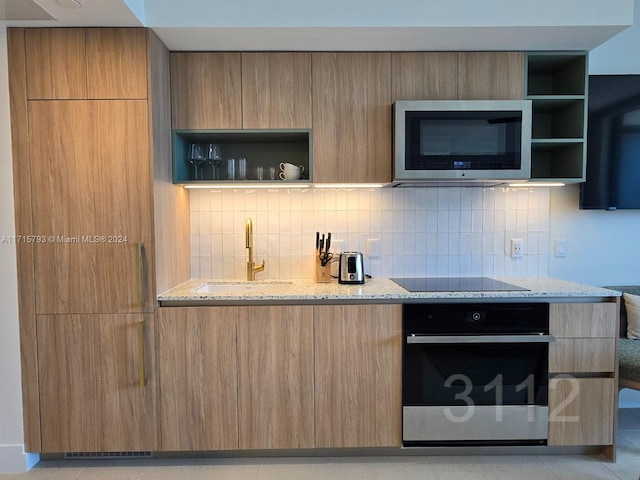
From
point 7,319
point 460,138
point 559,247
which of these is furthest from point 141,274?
point 559,247

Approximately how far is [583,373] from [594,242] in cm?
92

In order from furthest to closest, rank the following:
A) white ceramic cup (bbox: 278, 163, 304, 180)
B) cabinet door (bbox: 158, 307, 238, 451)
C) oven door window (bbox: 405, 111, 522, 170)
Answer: white ceramic cup (bbox: 278, 163, 304, 180), oven door window (bbox: 405, 111, 522, 170), cabinet door (bbox: 158, 307, 238, 451)

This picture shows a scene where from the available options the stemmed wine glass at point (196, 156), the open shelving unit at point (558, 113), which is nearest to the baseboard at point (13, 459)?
the stemmed wine glass at point (196, 156)

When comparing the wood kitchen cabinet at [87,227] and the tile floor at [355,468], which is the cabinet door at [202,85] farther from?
the tile floor at [355,468]

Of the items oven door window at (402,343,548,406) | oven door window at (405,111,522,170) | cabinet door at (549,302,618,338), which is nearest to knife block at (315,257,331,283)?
oven door window at (402,343,548,406)

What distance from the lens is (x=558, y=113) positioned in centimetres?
232

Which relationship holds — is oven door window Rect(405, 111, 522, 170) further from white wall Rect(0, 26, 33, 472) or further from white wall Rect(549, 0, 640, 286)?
white wall Rect(0, 26, 33, 472)

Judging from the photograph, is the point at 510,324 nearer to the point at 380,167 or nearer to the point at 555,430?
the point at 555,430

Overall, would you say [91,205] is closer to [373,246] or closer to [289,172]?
[289,172]

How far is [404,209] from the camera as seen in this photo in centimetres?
243

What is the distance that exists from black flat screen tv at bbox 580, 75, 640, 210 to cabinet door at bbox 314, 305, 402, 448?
1592 millimetres

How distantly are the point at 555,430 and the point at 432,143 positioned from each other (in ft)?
5.17

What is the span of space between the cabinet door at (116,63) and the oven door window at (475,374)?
5.98ft

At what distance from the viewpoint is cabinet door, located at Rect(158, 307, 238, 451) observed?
6.24 ft
